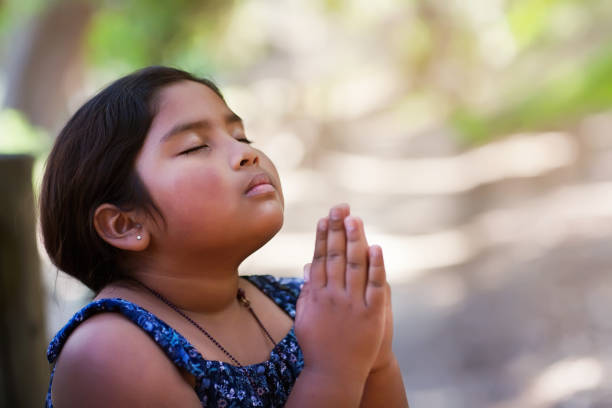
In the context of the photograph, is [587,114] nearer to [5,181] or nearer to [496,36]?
[496,36]

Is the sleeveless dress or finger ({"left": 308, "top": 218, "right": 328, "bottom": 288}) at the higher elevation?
finger ({"left": 308, "top": 218, "right": 328, "bottom": 288})

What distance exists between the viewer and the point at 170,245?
1483mm

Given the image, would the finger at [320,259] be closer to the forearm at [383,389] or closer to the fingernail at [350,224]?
the fingernail at [350,224]

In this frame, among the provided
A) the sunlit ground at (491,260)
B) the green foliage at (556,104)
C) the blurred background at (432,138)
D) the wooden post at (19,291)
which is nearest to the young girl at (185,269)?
the blurred background at (432,138)

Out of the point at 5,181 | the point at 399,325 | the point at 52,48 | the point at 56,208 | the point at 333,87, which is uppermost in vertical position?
the point at 333,87

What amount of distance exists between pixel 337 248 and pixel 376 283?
0.10 meters

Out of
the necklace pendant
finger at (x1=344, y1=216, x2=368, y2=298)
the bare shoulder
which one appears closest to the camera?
the bare shoulder

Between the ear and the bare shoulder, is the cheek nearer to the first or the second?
the ear

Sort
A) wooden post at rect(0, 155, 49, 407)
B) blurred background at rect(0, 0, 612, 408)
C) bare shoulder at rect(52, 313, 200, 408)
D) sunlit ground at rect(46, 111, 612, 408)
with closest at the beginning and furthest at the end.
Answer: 1. bare shoulder at rect(52, 313, 200, 408)
2. wooden post at rect(0, 155, 49, 407)
3. sunlit ground at rect(46, 111, 612, 408)
4. blurred background at rect(0, 0, 612, 408)

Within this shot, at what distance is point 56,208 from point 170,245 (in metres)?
0.27

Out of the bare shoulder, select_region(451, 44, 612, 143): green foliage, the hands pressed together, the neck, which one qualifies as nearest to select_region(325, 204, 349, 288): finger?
the hands pressed together

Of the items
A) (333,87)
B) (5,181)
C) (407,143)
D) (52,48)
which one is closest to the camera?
(5,181)

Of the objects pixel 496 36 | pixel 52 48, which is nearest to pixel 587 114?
pixel 496 36

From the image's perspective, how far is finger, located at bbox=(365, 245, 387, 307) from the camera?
4.56ft
